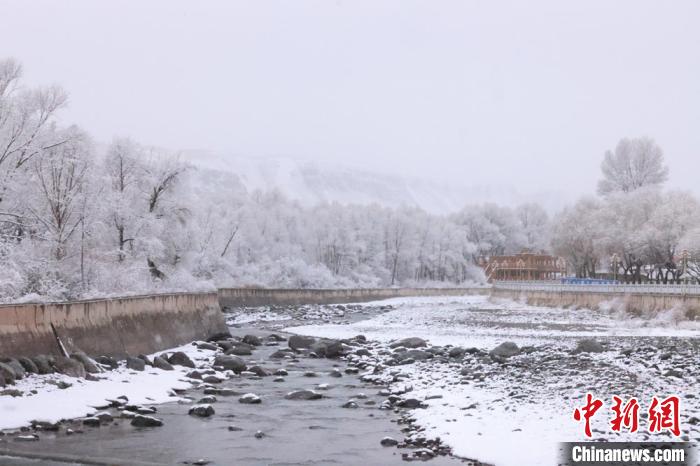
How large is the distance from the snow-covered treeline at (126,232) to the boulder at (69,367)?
30.0ft

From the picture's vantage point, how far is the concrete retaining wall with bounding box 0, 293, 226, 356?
2359 centimetres

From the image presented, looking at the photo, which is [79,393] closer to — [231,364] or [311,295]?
[231,364]

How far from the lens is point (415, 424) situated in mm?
19375

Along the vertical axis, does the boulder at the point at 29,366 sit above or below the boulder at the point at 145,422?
above

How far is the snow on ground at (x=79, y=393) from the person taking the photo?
1900 centimetres

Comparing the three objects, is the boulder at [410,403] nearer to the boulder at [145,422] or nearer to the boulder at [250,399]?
the boulder at [250,399]

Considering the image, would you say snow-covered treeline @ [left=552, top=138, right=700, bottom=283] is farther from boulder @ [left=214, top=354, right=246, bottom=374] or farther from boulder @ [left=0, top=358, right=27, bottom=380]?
boulder @ [left=0, top=358, right=27, bottom=380]

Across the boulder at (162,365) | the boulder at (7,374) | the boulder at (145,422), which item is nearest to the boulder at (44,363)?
the boulder at (7,374)

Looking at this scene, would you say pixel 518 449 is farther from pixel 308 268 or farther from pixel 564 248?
pixel 308 268

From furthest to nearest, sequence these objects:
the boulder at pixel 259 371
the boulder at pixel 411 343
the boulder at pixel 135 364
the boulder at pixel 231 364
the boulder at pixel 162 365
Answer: the boulder at pixel 411 343 → the boulder at pixel 231 364 → the boulder at pixel 259 371 → the boulder at pixel 162 365 → the boulder at pixel 135 364

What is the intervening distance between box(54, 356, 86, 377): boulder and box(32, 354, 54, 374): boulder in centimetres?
20

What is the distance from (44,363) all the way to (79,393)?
1785 millimetres

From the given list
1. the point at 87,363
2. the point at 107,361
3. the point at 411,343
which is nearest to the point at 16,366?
the point at 87,363

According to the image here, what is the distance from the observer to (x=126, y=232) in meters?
59.5
